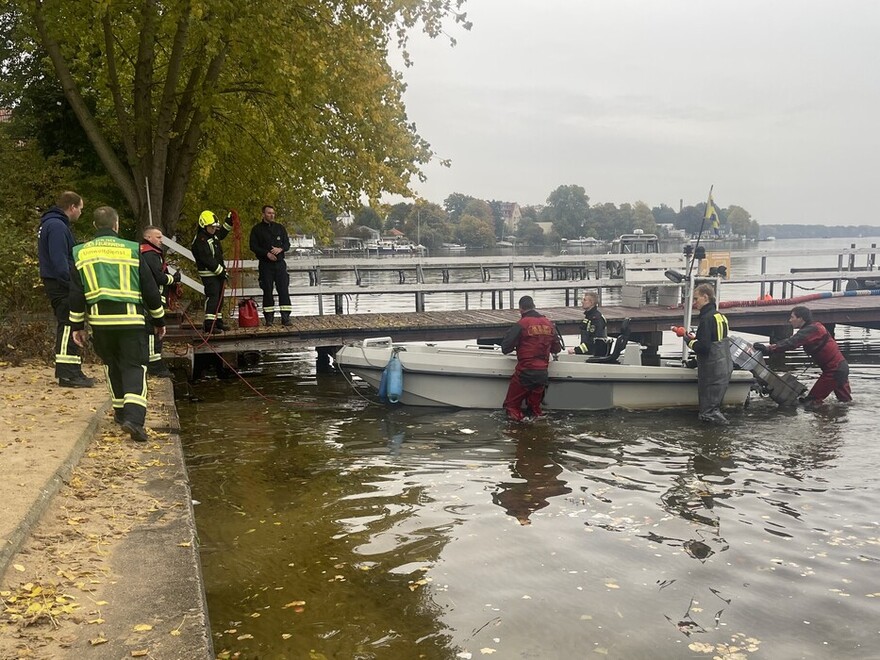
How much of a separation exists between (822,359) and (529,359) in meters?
4.70

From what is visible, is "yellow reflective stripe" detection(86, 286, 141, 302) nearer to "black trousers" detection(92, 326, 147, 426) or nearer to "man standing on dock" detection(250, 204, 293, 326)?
"black trousers" detection(92, 326, 147, 426)

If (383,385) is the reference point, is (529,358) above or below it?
above

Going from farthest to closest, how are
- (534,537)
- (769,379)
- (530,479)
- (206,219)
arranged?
(769,379) < (206,219) < (530,479) < (534,537)

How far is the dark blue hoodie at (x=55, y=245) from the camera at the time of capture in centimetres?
841

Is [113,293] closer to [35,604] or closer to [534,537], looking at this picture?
[35,604]

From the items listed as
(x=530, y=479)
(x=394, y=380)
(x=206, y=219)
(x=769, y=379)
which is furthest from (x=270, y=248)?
(x=769, y=379)

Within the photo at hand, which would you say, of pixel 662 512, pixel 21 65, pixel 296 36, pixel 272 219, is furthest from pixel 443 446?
pixel 21 65

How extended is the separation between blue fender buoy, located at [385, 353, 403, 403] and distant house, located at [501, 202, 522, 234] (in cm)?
9221

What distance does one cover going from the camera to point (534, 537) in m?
6.26

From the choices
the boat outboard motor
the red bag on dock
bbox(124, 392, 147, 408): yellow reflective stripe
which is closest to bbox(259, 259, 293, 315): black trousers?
the red bag on dock

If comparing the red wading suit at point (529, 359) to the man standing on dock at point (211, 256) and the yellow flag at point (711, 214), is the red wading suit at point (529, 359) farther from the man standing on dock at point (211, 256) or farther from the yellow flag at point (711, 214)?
the man standing on dock at point (211, 256)

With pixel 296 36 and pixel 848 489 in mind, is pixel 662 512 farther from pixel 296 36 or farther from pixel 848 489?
pixel 296 36

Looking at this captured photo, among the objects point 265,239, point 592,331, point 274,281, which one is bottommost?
point 592,331

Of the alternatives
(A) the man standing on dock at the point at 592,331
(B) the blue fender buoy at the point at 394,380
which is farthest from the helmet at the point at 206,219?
(A) the man standing on dock at the point at 592,331
